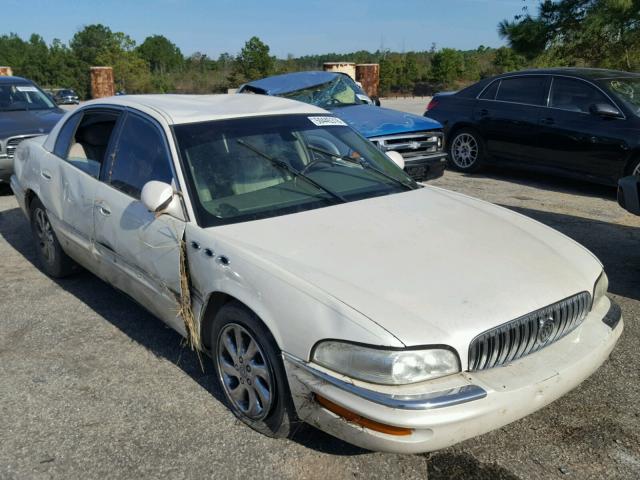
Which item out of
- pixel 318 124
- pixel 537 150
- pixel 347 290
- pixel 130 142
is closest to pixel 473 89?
pixel 537 150

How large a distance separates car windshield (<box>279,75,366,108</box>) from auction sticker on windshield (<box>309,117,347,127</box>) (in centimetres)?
452

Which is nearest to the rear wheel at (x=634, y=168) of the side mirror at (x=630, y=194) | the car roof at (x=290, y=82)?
the side mirror at (x=630, y=194)

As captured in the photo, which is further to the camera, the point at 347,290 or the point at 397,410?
the point at 347,290

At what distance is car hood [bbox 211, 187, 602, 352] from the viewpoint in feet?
8.06

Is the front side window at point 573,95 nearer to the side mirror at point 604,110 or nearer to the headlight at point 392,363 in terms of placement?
the side mirror at point 604,110

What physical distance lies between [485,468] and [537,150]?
21.0 ft

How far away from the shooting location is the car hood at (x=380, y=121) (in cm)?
777

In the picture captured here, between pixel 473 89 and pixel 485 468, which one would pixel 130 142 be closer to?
pixel 485 468

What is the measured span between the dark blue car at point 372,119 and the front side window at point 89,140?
3.30m

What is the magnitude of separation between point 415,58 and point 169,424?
4105cm

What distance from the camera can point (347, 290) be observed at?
8.33ft

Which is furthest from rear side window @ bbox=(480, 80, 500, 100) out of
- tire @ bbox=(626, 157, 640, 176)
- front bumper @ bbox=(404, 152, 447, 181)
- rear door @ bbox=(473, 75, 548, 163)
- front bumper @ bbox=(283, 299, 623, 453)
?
front bumper @ bbox=(283, 299, 623, 453)

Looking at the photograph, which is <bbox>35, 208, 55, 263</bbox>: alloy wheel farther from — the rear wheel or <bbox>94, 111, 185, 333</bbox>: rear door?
the rear wheel

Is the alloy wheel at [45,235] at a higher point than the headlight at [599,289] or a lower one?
lower
